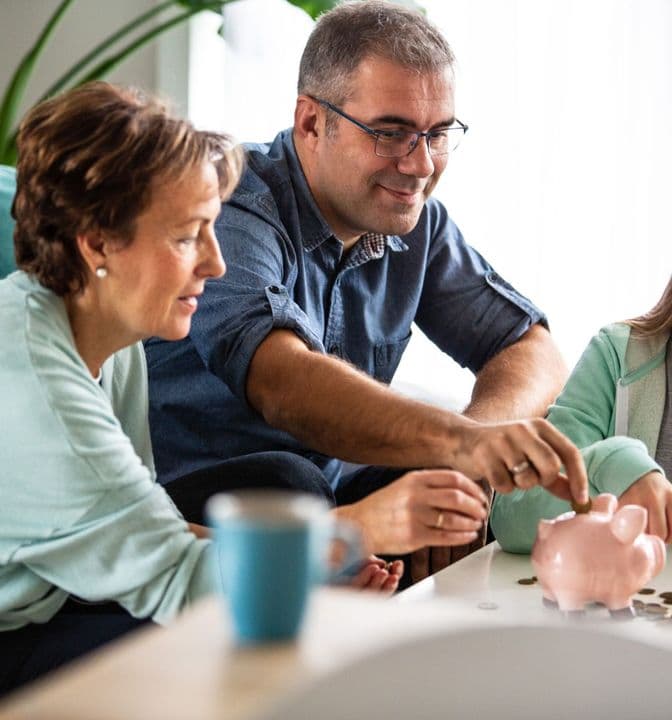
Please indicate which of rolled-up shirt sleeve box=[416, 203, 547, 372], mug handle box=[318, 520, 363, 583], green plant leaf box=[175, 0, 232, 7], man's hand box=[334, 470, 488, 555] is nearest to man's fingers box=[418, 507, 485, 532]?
man's hand box=[334, 470, 488, 555]

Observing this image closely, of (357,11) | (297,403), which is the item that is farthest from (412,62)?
(297,403)

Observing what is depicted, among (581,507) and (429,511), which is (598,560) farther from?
(429,511)

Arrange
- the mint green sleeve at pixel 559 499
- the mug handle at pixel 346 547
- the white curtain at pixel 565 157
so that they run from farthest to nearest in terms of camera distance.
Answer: the white curtain at pixel 565 157 → the mint green sleeve at pixel 559 499 → the mug handle at pixel 346 547

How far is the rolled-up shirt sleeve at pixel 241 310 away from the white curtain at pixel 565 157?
4.09ft

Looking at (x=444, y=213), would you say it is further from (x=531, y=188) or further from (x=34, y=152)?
(x=34, y=152)

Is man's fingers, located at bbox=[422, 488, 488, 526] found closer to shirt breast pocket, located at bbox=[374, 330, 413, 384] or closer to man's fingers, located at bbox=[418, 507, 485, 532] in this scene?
man's fingers, located at bbox=[418, 507, 485, 532]

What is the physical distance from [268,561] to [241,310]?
118 cm

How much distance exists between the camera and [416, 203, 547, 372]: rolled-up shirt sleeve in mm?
2361

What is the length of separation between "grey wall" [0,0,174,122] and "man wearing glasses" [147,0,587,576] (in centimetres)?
148

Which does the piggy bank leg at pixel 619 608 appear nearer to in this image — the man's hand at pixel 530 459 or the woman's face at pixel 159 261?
the man's hand at pixel 530 459

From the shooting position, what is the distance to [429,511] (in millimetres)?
1371

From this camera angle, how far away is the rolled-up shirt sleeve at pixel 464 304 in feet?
7.75

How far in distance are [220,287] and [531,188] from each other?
1.39 meters

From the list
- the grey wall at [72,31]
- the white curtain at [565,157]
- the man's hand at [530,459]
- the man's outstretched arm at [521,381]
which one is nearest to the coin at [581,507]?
the man's hand at [530,459]
